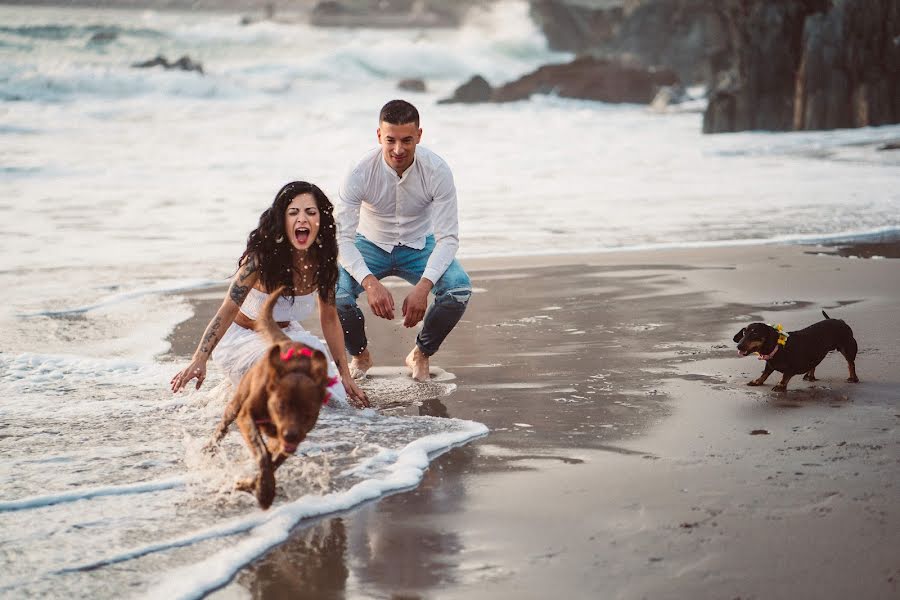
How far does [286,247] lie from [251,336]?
0.56 metres

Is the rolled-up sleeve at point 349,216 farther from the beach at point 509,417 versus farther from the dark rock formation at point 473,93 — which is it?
the dark rock formation at point 473,93

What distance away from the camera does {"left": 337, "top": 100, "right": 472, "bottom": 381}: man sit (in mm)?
6316

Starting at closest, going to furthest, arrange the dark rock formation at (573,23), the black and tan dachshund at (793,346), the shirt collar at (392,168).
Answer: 1. the black and tan dachshund at (793,346)
2. the shirt collar at (392,168)
3. the dark rock formation at (573,23)

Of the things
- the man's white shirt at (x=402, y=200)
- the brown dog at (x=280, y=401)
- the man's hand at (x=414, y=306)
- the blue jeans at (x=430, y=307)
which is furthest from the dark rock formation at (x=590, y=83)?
the brown dog at (x=280, y=401)

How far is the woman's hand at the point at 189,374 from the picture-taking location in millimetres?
4906

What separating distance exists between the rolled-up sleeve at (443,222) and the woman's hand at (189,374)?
1.80 m

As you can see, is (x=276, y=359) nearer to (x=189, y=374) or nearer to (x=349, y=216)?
(x=189, y=374)

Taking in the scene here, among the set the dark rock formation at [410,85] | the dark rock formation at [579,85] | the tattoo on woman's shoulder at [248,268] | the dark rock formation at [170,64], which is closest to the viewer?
the tattoo on woman's shoulder at [248,268]

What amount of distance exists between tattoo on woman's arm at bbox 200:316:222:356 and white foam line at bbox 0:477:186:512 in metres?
0.67

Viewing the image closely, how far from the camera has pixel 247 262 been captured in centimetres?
520

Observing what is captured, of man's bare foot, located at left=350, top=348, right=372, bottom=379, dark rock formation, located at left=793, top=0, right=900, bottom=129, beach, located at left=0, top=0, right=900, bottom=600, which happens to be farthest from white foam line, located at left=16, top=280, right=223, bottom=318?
dark rock formation, located at left=793, top=0, right=900, bottom=129

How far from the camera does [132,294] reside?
9203 mm

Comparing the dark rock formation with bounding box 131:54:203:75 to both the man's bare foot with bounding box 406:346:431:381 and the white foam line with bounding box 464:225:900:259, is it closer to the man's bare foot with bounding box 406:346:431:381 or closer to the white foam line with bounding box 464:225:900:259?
the white foam line with bounding box 464:225:900:259

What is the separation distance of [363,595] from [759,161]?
61.1 ft
